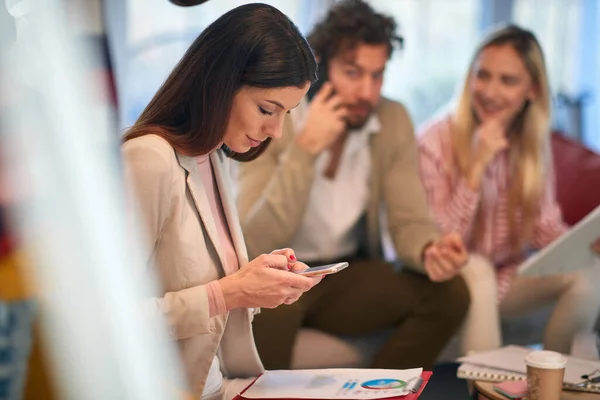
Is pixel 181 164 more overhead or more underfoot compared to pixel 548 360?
more overhead

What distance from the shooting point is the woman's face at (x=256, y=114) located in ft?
4.02

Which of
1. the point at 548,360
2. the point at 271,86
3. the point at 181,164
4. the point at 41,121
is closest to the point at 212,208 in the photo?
the point at 181,164

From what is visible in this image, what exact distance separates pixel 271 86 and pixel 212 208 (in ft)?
0.75

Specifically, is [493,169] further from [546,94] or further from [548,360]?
[548,360]

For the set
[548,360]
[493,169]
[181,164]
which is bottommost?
[548,360]

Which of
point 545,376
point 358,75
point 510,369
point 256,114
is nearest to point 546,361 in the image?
point 545,376

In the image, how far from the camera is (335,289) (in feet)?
6.70

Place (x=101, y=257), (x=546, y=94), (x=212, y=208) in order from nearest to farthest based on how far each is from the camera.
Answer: (x=101, y=257) < (x=212, y=208) < (x=546, y=94)

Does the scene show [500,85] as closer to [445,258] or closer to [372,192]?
[372,192]

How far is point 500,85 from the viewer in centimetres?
232

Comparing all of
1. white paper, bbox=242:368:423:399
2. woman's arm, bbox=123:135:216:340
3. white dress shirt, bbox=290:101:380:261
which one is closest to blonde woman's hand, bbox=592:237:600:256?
white dress shirt, bbox=290:101:380:261

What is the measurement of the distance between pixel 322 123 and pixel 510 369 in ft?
2.47

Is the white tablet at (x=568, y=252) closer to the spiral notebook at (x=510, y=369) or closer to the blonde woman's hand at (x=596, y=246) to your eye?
the blonde woman's hand at (x=596, y=246)

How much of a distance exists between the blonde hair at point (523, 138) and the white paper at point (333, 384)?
1.10 meters
